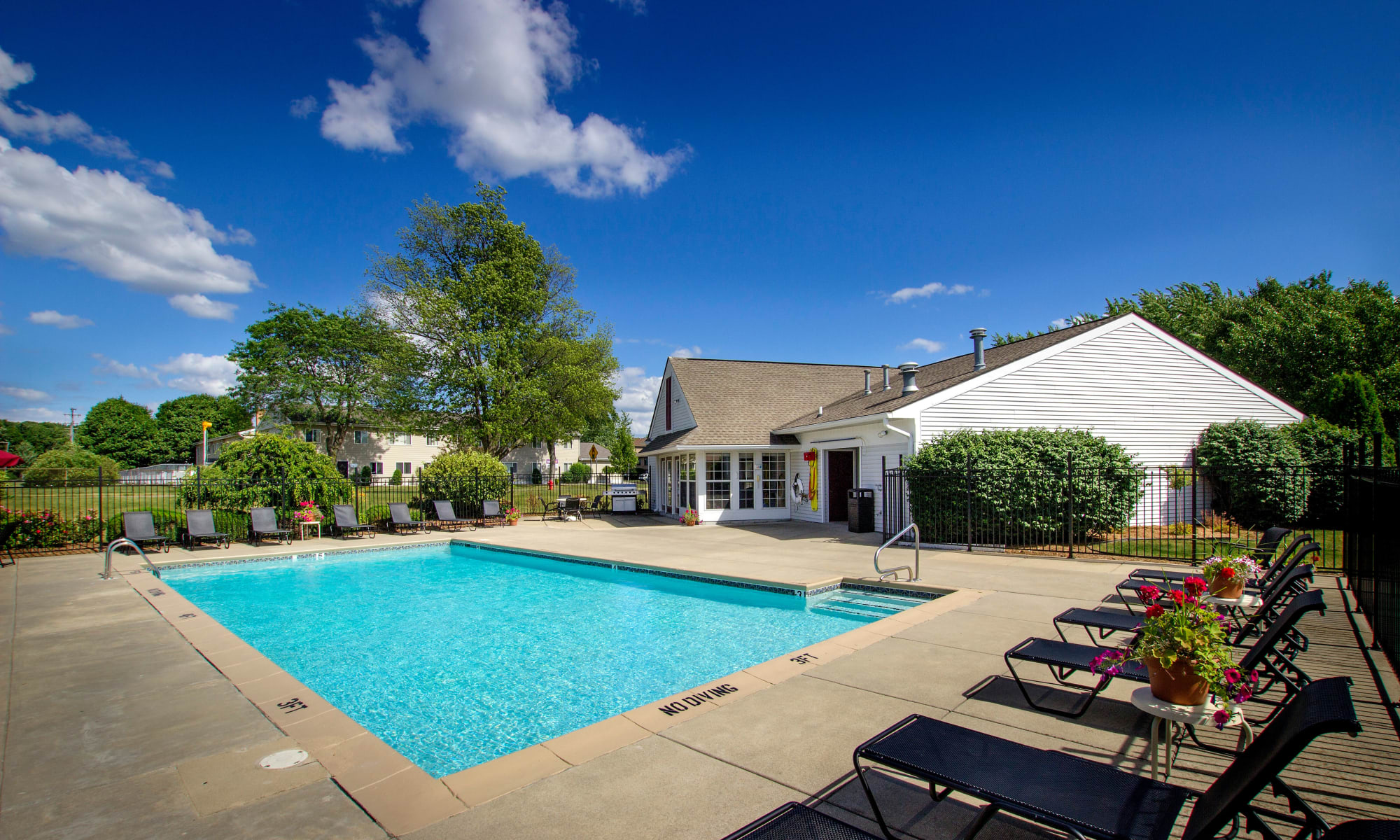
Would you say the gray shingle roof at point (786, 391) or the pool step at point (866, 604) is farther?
the gray shingle roof at point (786, 391)

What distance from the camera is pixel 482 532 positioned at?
18453mm

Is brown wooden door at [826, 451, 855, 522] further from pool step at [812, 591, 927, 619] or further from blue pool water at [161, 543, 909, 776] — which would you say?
pool step at [812, 591, 927, 619]

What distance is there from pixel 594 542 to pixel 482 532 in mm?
4927

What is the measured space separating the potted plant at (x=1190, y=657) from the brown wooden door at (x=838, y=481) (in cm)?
1625

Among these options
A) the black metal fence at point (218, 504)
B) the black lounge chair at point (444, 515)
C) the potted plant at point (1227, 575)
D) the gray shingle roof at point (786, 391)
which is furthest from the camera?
Answer: the black lounge chair at point (444, 515)

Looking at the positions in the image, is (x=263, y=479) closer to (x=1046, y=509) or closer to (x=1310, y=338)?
(x=1046, y=509)

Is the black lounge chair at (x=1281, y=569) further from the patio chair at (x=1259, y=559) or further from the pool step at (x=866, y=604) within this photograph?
the pool step at (x=866, y=604)

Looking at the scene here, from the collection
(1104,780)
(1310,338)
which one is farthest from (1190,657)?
(1310,338)

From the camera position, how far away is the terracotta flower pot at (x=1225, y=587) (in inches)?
207

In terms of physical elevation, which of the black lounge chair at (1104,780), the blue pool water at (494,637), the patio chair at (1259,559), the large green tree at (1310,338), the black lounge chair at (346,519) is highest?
the large green tree at (1310,338)

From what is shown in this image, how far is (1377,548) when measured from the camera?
5445mm

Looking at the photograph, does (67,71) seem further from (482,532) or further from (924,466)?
(924,466)

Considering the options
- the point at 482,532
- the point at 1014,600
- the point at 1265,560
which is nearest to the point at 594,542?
the point at 482,532

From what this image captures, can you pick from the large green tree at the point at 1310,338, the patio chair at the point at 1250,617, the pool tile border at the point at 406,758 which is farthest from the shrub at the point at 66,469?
the large green tree at the point at 1310,338
